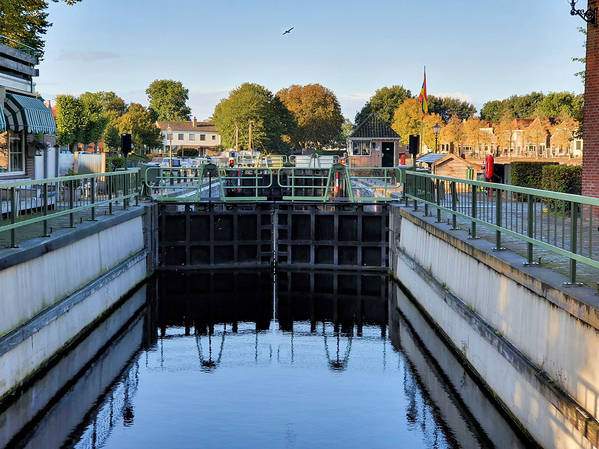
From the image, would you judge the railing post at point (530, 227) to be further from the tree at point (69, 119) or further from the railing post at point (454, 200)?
the tree at point (69, 119)

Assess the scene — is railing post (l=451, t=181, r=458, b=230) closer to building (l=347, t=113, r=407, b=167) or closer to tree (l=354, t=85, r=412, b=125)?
building (l=347, t=113, r=407, b=167)

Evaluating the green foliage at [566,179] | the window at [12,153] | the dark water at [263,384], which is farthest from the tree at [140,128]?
the dark water at [263,384]

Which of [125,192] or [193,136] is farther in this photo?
[193,136]

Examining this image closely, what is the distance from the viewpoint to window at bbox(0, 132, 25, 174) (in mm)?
23078

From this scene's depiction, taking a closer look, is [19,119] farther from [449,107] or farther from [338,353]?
[449,107]

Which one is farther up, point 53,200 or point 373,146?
point 373,146

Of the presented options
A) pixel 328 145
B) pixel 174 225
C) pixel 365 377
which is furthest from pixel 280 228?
pixel 328 145

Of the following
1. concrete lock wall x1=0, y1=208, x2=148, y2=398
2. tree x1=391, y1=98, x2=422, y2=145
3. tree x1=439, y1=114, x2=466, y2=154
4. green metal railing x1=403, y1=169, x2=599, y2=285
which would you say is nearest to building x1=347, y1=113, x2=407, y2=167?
tree x1=391, y1=98, x2=422, y2=145

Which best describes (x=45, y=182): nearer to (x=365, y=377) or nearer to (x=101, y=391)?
(x=101, y=391)

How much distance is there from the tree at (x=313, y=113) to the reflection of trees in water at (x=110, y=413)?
458 feet

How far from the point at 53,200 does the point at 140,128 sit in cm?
11713

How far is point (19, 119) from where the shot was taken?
22.8m

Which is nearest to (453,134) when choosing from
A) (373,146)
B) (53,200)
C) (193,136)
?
(373,146)

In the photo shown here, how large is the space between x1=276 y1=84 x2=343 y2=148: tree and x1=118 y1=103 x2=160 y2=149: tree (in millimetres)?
28904
